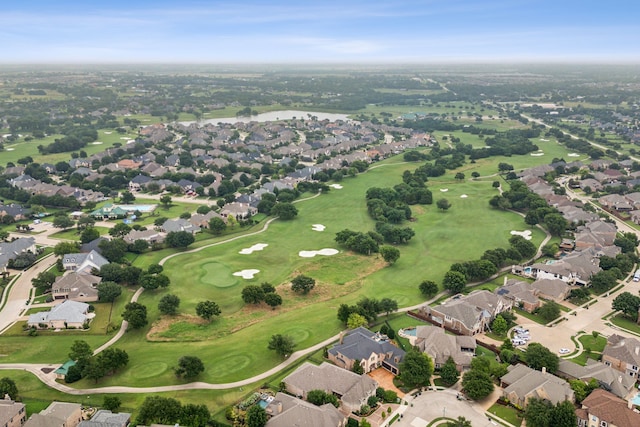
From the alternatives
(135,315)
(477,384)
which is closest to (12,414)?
(135,315)

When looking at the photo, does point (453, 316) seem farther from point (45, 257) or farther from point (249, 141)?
point (249, 141)

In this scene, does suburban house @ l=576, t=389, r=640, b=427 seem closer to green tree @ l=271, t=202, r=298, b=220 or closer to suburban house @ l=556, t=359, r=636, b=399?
Answer: suburban house @ l=556, t=359, r=636, b=399

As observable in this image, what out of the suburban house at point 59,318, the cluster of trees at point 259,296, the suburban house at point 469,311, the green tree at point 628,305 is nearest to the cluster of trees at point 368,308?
the suburban house at point 469,311

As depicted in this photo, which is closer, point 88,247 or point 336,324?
point 336,324

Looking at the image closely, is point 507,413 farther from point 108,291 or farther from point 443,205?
point 443,205

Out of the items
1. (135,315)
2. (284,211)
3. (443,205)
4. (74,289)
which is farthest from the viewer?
(443,205)

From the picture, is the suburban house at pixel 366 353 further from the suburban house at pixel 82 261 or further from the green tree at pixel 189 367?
the suburban house at pixel 82 261

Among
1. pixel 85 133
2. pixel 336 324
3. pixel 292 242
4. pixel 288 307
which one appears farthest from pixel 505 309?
pixel 85 133
